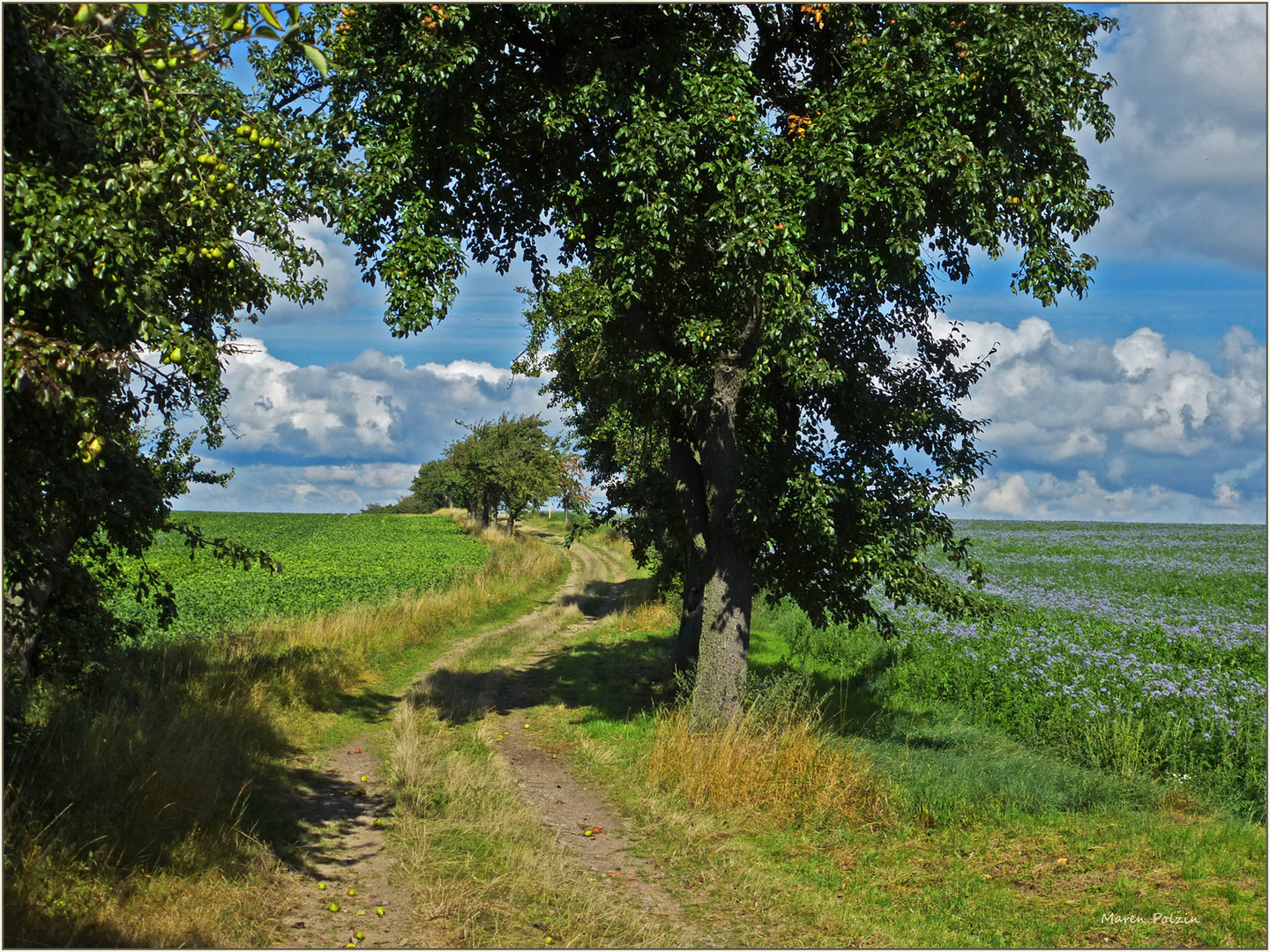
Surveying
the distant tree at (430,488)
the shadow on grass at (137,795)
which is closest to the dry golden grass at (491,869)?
the shadow on grass at (137,795)

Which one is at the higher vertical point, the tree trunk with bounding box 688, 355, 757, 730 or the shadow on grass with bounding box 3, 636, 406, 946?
the tree trunk with bounding box 688, 355, 757, 730

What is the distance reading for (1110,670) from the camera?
14836 mm

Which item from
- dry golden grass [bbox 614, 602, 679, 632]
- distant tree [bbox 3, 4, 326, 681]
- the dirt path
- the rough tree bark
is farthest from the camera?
dry golden grass [bbox 614, 602, 679, 632]

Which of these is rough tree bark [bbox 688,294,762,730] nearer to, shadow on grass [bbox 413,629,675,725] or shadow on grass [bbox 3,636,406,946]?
shadow on grass [bbox 413,629,675,725]

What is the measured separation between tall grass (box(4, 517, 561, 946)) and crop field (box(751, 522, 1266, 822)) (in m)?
9.88

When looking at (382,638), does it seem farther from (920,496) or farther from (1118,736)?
(1118,736)

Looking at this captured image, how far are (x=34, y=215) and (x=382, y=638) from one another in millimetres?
14769

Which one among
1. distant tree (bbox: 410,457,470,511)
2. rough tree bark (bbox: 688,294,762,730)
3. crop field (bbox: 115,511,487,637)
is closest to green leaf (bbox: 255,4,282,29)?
crop field (bbox: 115,511,487,637)

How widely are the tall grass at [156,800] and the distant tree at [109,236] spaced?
137cm

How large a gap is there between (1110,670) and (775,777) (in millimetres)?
8515

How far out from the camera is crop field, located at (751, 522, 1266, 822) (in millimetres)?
11062

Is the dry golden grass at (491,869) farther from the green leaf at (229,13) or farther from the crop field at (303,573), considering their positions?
the green leaf at (229,13)

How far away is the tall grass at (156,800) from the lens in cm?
591

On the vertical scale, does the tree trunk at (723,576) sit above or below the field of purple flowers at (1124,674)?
above
